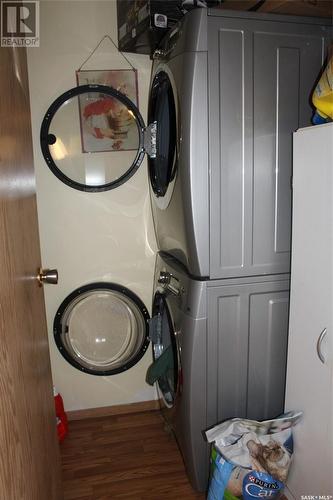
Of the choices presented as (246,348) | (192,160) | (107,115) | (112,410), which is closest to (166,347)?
(246,348)

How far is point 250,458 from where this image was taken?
129cm

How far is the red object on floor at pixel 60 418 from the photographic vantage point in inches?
74.6

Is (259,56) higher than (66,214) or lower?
higher

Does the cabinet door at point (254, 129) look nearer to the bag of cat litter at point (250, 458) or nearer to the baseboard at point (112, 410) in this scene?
the bag of cat litter at point (250, 458)

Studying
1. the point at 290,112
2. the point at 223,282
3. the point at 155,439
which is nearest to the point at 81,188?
the point at 223,282

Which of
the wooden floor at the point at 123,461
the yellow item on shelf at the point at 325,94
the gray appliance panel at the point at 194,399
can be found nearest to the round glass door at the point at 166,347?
the gray appliance panel at the point at 194,399

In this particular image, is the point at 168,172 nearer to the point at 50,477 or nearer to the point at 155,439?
the point at 50,477

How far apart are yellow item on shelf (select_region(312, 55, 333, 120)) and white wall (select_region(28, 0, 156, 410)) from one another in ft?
3.15

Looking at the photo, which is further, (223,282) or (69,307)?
(69,307)

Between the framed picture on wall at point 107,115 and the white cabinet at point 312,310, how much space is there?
933mm

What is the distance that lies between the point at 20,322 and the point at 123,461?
122 cm

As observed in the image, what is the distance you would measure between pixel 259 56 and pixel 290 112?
0.23 metres

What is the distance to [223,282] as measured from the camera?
137 cm

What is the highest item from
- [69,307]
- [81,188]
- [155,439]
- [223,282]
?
[81,188]
